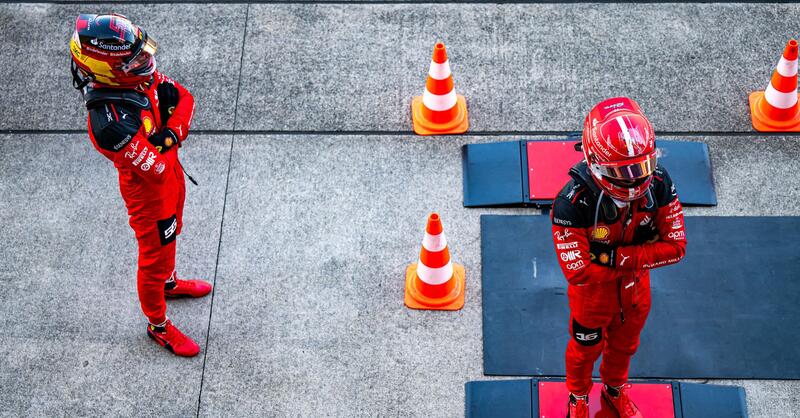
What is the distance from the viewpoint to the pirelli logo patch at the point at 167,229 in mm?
5012

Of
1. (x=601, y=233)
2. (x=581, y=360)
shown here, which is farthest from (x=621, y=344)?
(x=601, y=233)

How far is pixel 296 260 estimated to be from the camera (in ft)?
19.5

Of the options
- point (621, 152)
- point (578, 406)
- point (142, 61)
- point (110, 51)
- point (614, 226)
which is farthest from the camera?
point (578, 406)

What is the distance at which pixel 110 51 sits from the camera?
4.54 metres

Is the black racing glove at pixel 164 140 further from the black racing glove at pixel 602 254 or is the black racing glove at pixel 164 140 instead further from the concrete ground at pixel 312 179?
the black racing glove at pixel 602 254

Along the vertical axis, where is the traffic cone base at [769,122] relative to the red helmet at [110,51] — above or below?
above

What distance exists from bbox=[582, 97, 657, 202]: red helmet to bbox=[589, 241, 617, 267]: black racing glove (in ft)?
0.97

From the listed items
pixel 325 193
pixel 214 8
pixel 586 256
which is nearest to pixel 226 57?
pixel 214 8

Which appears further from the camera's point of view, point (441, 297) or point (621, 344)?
point (441, 297)

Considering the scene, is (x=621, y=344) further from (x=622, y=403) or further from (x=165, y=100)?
(x=165, y=100)

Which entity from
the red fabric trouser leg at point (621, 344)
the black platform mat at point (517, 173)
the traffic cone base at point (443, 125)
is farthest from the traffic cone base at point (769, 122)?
the red fabric trouser leg at point (621, 344)

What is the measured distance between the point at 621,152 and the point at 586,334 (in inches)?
42.1

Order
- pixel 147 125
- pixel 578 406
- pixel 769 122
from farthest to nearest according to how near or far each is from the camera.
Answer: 1. pixel 769 122
2. pixel 578 406
3. pixel 147 125

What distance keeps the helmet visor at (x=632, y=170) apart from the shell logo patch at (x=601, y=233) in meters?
0.29
